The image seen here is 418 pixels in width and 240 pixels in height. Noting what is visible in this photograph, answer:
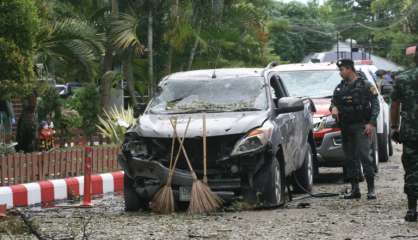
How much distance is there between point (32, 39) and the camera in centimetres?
1405

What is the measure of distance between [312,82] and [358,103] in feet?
14.2

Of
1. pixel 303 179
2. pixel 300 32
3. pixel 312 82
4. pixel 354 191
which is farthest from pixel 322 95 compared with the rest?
pixel 300 32

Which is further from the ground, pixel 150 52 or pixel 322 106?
pixel 150 52

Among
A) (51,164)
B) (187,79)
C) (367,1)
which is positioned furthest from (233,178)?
(367,1)

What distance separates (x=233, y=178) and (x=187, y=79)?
2.06m

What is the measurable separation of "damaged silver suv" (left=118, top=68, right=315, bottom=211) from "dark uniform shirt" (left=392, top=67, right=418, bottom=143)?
1.68 metres

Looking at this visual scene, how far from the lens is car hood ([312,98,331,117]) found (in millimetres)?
15069

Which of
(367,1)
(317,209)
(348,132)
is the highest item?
(367,1)

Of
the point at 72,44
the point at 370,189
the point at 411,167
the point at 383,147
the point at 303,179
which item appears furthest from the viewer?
the point at 383,147

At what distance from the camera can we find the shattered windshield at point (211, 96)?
37.9 feet

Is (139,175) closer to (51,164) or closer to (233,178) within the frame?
(233,178)

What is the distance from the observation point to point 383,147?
1866cm

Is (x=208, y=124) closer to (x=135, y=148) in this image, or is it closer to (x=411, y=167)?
(x=135, y=148)

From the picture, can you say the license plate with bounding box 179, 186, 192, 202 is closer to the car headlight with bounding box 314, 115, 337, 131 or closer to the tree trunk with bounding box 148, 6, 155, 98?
the car headlight with bounding box 314, 115, 337, 131
